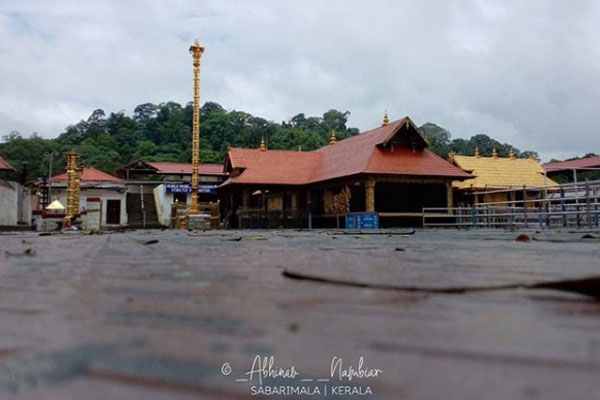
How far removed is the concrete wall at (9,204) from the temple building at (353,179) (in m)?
13.2

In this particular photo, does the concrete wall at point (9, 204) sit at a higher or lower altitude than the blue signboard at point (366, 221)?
higher

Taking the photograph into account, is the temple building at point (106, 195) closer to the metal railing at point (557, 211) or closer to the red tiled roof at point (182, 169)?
the red tiled roof at point (182, 169)

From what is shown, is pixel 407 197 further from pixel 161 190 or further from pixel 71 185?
pixel 161 190

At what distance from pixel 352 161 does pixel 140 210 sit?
16.3 m

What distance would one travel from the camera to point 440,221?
732 inches

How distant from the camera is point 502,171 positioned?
25.8 m

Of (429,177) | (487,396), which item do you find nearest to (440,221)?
(429,177)

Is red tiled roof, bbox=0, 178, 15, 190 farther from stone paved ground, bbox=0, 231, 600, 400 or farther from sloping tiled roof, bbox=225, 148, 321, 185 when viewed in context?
stone paved ground, bbox=0, 231, 600, 400

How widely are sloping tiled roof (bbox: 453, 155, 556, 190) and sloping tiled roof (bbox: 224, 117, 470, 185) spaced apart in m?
5.58

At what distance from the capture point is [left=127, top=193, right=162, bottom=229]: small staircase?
97.1 ft

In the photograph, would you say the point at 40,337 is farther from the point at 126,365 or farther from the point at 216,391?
the point at 216,391

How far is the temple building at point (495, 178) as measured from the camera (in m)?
24.0

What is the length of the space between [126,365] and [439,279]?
1.27 meters
